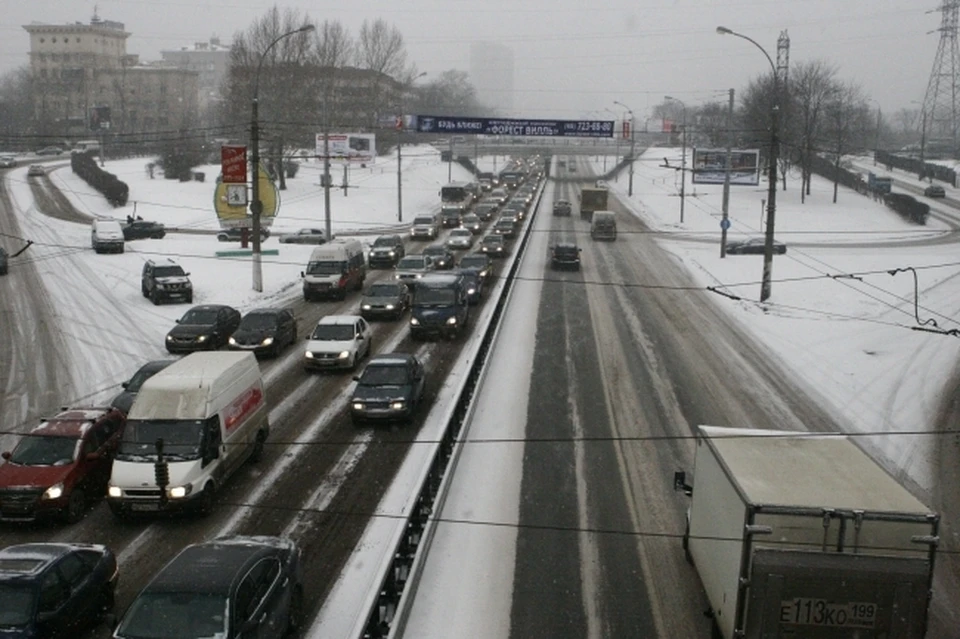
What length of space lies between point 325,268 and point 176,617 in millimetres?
27683

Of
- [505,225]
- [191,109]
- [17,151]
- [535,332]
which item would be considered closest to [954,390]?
[535,332]

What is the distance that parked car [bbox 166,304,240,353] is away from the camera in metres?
27.9

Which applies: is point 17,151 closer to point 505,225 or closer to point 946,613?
point 505,225

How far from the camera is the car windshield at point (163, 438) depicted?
16.0 metres

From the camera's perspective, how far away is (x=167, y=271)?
35.2 meters

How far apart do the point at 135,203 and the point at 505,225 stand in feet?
88.5

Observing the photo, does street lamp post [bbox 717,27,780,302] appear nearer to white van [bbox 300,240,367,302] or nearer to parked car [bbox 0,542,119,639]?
white van [bbox 300,240,367,302]

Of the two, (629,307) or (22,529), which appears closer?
(22,529)

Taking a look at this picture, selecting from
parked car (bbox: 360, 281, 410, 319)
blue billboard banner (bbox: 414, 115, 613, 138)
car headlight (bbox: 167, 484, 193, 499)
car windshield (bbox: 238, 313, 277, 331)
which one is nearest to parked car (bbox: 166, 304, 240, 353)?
car windshield (bbox: 238, 313, 277, 331)

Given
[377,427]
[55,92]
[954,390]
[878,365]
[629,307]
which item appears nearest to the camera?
[377,427]

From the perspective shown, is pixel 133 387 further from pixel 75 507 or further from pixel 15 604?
pixel 15 604

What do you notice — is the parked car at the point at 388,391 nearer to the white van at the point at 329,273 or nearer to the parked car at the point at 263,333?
the parked car at the point at 263,333

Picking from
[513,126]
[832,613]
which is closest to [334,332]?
[832,613]

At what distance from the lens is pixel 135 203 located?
63.9 metres
